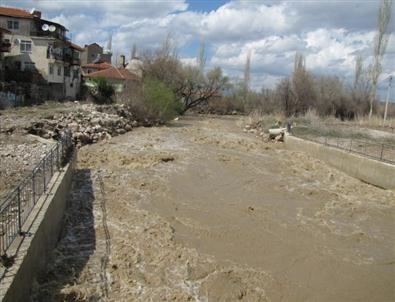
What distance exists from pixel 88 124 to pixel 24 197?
17794 mm

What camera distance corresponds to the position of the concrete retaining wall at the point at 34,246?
665 centimetres

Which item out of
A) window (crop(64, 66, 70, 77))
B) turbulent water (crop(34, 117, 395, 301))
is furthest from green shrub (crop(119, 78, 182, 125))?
turbulent water (crop(34, 117, 395, 301))

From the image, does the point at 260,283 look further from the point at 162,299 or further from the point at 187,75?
the point at 187,75

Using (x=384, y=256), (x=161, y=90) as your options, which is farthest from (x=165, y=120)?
(x=384, y=256)

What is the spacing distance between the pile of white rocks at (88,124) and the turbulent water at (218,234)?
326cm

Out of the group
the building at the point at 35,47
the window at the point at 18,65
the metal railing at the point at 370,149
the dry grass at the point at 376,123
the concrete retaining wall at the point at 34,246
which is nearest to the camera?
the concrete retaining wall at the point at 34,246

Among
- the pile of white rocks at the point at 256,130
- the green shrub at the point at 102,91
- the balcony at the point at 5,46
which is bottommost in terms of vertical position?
the pile of white rocks at the point at 256,130

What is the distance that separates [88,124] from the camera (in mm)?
27828

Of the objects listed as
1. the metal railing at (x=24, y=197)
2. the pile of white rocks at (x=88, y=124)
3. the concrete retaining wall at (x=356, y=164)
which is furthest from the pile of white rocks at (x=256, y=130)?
the metal railing at (x=24, y=197)

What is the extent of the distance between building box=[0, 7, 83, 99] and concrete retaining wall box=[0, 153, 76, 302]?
3474 centimetres

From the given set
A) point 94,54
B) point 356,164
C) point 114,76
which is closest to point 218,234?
point 356,164

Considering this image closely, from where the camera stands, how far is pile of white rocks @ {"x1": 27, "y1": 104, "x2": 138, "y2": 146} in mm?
23852

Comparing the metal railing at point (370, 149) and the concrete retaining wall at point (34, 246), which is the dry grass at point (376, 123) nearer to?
the metal railing at point (370, 149)

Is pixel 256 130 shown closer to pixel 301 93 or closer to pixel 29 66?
pixel 301 93
